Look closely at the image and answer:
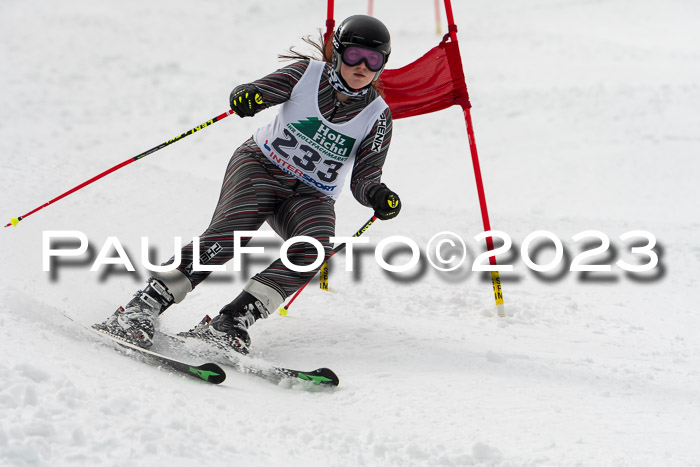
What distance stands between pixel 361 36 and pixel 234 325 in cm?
158

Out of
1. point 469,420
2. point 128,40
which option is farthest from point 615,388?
point 128,40

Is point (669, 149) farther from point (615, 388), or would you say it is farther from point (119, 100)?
point (119, 100)

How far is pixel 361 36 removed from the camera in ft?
11.4

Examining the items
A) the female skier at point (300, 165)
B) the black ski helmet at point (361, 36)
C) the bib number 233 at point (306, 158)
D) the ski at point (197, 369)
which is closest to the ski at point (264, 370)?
the female skier at point (300, 165)

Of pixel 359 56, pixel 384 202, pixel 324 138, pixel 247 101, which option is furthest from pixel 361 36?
pixel 384 202

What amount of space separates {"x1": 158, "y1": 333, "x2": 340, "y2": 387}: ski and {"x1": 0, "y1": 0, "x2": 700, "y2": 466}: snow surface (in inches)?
2.5

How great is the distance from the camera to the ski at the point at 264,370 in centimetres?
310

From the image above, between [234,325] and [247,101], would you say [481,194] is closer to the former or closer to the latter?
[247,101]

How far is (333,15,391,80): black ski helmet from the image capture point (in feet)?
11.4

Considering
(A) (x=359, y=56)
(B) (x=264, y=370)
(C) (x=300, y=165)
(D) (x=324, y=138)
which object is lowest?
(B) (x=264, y=370)

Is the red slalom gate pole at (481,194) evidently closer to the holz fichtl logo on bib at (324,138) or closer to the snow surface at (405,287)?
the snow surface at (405,287)

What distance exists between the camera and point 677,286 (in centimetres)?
505

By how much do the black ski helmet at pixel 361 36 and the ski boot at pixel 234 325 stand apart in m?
1.28

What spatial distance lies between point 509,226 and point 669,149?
3360 mm
